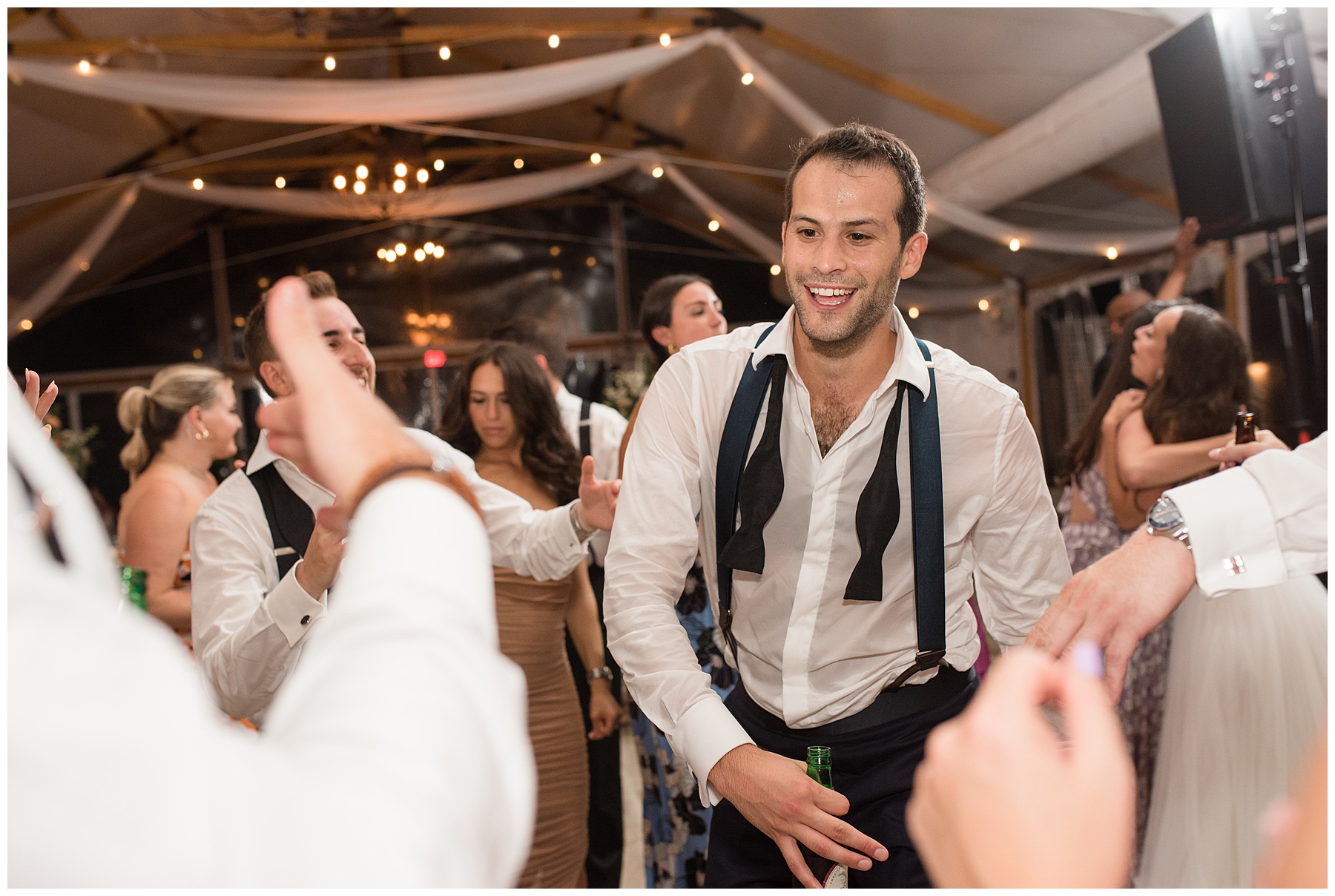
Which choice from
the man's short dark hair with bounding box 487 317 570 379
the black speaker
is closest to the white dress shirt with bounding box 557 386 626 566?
the man's short dark hair with bounding box 487 317 570 379

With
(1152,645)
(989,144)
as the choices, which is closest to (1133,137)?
(989,144)

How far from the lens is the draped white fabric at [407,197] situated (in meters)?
6.62

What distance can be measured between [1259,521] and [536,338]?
249 centimetres

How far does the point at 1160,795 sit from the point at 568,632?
1.60 m

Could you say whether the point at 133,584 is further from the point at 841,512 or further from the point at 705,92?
the point at 705,92

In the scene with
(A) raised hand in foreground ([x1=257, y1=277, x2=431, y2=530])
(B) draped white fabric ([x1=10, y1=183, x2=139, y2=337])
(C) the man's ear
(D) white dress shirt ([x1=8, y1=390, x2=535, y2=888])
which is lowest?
(D) white dress shirt ([x1=8, y1=390, x2=535, y2=888])

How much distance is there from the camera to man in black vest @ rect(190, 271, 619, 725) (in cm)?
128

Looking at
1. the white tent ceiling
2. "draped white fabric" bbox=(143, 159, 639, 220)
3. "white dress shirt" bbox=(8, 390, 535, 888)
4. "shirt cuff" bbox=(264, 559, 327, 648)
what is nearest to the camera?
"white dress shirt" bbox=(8, 390, 535, 888)

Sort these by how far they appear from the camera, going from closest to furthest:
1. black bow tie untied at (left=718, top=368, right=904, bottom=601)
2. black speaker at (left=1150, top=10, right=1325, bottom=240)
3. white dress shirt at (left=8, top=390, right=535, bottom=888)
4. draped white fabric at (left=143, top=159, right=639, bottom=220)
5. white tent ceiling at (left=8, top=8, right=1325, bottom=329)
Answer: white dress shirt at (left=8, top=390, right=535, bottom=888) < black bow tie untied at (left=718, top=368, right=904, bottom=601) < black speaker at (left=1150, top=10, right=1325, bottom=240) < white tent ceiling at (left=8, top=8, right=1325, bottom=329) < draped white fabric at (left=143, top=159, right=639, bottom=220)

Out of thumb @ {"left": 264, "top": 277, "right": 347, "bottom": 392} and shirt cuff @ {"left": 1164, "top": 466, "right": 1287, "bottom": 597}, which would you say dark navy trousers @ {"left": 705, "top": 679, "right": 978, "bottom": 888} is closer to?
shirt cuff @ {"left": 1164, "top": 466, "right": 1287, "bottom": 597}

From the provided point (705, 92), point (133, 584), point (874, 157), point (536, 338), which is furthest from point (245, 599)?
point (705, 92)

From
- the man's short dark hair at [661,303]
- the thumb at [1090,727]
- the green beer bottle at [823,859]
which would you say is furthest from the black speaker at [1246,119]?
the thumb at [1090,727]

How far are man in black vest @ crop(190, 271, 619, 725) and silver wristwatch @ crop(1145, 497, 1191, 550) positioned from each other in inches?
38.3

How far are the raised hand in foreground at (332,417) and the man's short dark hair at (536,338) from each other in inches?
98.3
